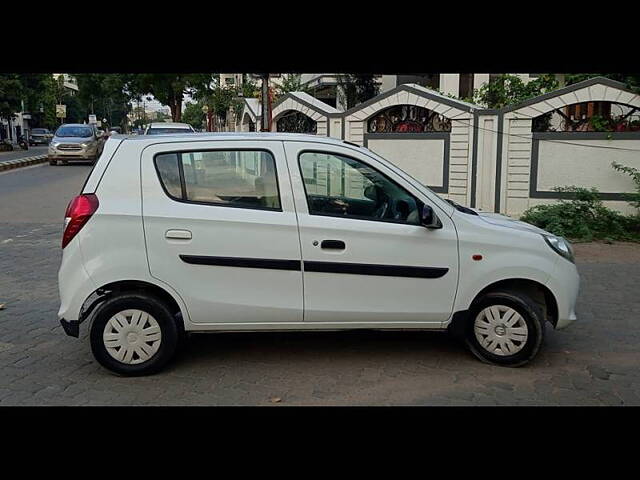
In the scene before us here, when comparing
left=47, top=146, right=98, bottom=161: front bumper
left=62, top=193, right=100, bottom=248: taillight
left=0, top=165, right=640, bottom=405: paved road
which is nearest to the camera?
left=0, top=165, right=640, bottom=405: paved road

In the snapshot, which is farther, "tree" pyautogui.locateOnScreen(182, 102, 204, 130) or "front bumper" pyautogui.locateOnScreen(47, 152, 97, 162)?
"tree" pyautogui.locateOnScreen(182, 102, 204, 130)

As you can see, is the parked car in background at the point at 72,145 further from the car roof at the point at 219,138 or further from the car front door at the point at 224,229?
the car front door at the point at 224,229

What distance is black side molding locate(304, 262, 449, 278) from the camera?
4.24 meters

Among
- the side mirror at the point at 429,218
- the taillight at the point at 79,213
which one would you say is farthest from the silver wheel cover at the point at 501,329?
the taillight at the point at 79,213

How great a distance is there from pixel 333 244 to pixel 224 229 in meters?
0.80

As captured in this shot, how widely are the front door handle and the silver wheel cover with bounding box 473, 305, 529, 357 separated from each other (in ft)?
4.03

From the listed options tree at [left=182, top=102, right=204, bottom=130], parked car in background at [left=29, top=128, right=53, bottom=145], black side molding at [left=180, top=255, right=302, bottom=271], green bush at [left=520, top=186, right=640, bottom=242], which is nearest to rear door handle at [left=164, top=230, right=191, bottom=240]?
black side molding at [left=180, top=255, right=302, bottom=271]

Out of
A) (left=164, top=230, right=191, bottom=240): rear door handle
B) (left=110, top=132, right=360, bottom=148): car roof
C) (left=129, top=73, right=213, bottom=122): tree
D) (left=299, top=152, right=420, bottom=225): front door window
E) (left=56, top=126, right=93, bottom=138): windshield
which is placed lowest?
(left=164, top=230, right=191, bottom=240): rear door handle

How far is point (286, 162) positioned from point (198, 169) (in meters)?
0.66

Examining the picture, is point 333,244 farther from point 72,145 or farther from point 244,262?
point 72,145

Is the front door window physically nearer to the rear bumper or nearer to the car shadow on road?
the car shadow on road

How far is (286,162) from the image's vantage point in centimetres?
433

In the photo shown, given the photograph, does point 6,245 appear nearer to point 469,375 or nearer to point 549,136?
point 469,375
